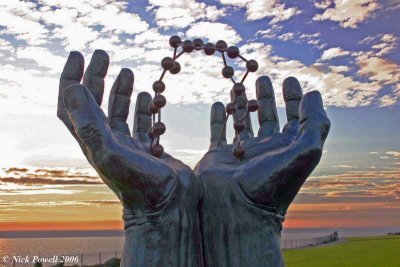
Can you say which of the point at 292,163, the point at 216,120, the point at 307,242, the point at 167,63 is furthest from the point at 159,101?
the point at 307,242

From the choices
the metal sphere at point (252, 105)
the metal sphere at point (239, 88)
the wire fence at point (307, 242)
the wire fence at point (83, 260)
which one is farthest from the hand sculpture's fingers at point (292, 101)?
the wire fence at point (307, 242)

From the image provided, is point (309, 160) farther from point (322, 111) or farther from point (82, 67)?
point (82, 67)

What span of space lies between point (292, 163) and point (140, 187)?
1.09m

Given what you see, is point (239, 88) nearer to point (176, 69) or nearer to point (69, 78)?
point (176, 69)

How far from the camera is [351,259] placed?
2653 cm

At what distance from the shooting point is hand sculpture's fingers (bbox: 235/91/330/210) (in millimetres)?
3408

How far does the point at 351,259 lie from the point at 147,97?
81.0 ft

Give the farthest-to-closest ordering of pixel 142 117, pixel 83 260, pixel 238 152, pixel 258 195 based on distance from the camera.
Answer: pixel 83 260 < pixel 142 117 < pixel 238 152 < pixel 258 195

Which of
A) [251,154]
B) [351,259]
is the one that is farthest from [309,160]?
[351,259]

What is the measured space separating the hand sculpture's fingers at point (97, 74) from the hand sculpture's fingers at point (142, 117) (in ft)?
2.40

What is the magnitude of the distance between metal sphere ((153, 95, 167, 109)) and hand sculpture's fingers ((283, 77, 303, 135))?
3.74 feet

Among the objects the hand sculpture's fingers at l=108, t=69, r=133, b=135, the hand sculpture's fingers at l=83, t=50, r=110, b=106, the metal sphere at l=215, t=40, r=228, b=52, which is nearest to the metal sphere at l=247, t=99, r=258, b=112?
the metal sphere at l=215, t=40, r=228, b=52

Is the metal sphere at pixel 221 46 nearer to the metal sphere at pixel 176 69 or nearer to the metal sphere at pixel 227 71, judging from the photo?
the metal sphere at pixel 227 71

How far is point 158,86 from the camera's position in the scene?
12.5ft
